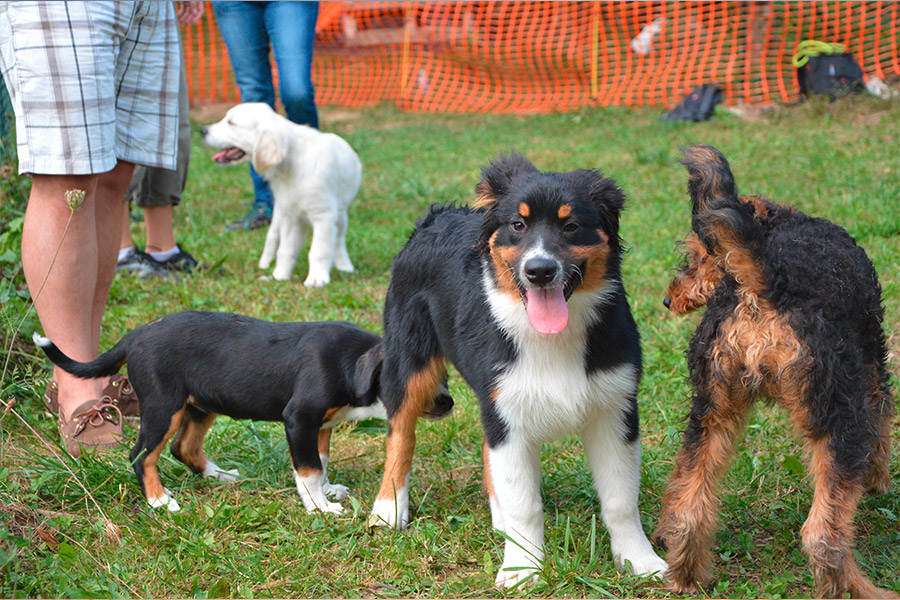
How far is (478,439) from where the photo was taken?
4.38m

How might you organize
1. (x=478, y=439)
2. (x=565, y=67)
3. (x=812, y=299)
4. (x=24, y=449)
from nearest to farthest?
(x=812, y=299) < (x=24, y=449) < (x=478, y=439) < (x=565, y=67)

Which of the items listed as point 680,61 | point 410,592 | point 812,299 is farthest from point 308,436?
point 680,61

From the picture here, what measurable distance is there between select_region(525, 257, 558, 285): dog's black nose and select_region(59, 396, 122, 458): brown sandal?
7.67 feet

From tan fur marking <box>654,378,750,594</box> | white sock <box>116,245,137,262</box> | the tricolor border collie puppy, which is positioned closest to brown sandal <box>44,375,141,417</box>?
the tricolor border collie puppy

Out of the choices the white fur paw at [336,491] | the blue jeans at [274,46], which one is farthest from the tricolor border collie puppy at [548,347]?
the blue jeans at [274,46]

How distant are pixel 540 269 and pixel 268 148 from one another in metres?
4.74

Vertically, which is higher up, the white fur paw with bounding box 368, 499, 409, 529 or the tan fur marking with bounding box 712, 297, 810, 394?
the tan fur marking with bounding box 712, 297, 810, 394

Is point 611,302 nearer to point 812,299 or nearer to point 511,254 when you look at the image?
point 511,254

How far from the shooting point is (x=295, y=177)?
7.31 meters

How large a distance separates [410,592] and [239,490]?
43.4 inches

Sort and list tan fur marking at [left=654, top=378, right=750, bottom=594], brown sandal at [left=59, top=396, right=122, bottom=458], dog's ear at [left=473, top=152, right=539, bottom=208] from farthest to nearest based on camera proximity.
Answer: brown sandal at [left=59, top=396, right=122, bottom=458]
dog's ear at [left=473, top=152, right=539, bottom=208]
tan fur marking at [left=654, top=378, right=750, bottom=594]

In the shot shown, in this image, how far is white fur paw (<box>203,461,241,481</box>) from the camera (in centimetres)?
401

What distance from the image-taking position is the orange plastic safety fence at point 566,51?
14219 mm

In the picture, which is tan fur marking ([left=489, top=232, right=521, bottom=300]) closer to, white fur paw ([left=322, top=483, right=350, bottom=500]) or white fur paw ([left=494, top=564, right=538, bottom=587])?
white fur paw ([left=494, top=564, right=538, bottom=587])
